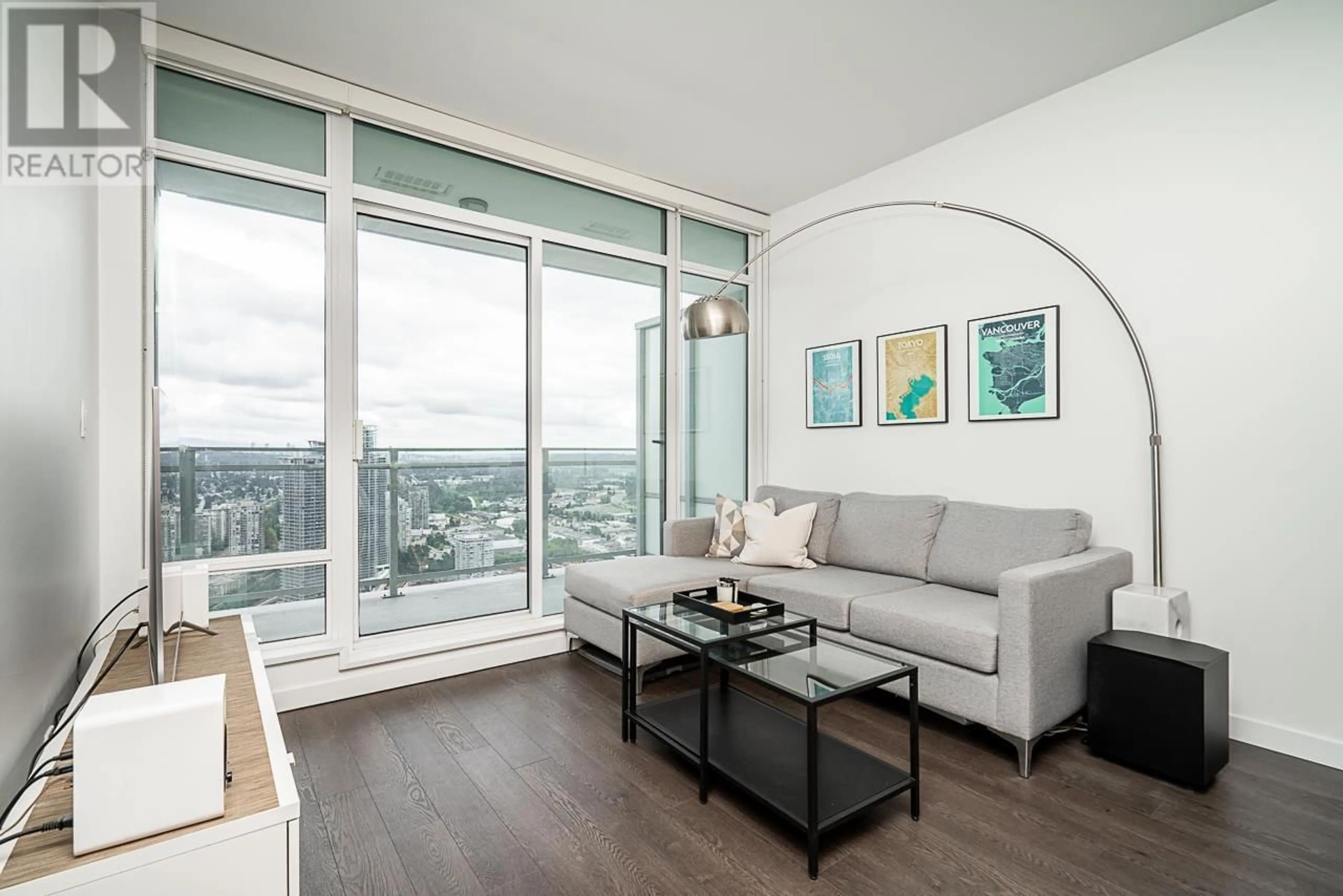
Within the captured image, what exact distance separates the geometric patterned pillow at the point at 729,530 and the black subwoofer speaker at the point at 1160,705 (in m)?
1.78

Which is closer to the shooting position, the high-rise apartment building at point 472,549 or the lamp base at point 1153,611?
the lamp base at point 1153,611

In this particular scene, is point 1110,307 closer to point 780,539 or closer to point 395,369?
point 780,539

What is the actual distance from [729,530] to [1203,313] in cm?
245

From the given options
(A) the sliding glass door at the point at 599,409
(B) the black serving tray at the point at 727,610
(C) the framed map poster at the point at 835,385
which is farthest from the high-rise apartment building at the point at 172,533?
(C) the framed map poster at the point at 835,385

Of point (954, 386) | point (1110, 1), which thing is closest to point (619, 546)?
point (954, 386)

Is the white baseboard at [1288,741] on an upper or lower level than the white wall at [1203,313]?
lower

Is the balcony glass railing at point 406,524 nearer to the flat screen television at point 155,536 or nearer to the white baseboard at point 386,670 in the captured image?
the white baseboard at point 386,670

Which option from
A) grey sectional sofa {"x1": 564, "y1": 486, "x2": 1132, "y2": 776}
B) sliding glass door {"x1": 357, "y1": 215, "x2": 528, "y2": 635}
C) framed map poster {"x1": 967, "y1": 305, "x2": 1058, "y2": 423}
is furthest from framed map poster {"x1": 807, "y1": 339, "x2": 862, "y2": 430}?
sliding glass door {"x1": 357, "y1": 215, "x2": 528, "y2": 635}

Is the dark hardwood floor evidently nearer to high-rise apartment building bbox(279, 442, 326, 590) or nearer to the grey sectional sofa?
the grey sectional sofa

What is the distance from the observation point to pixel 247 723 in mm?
1478

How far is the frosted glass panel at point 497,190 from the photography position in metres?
3.16

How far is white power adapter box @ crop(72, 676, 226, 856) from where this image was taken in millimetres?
969

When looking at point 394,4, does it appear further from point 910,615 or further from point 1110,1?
point 910,615

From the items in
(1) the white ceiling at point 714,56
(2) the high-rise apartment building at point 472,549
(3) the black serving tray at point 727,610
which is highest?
(1) the white ceiling at point 714,56
